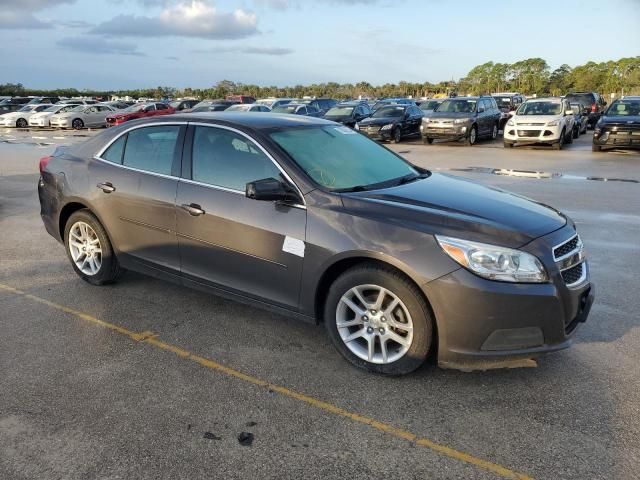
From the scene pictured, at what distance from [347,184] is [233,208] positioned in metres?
0.84

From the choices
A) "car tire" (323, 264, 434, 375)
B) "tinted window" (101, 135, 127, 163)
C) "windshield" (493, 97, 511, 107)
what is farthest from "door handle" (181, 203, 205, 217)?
"windshield" (493, 97, 511, 107)

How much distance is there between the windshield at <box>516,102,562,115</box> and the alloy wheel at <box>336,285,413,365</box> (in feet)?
60.1

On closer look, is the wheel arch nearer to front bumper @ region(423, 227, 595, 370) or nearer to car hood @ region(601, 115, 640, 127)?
front bumper @ region(423, 227, 595, 370)

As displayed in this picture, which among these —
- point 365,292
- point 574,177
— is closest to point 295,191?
point 365,292

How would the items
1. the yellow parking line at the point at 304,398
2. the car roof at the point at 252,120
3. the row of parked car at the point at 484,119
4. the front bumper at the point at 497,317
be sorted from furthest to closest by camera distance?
the row of parked car at the point at 484,119
the car roof at the point at 252,120
the front bumper at the point at 497,317
the yellow parking line at the point at 304,398

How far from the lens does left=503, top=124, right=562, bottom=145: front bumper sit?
1905cm

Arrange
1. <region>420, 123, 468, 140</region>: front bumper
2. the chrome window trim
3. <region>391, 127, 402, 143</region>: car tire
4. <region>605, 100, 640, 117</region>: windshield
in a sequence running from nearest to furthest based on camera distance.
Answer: the chrome window trim < <region>605, 100, 640, 117</region>: windshield < <region>420, 123, 468, 140</region>: front bumper < <region>391, 127, 402, 143</region>: car tire

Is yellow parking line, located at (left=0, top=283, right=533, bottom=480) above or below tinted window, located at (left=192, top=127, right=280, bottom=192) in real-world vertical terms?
below

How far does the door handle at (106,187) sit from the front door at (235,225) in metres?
0.84

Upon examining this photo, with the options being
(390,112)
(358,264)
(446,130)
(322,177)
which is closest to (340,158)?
(322,177)

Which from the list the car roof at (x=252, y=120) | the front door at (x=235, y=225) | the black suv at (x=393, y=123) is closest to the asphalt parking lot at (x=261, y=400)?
the front door at (x=235, y=225)

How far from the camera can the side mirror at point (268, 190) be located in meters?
3.83

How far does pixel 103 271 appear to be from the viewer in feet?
17.1

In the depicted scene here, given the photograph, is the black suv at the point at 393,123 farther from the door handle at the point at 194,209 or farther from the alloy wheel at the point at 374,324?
the alloy wheel at the point at 374,324
